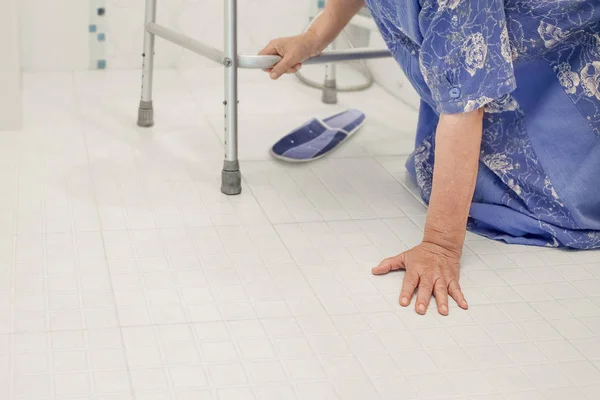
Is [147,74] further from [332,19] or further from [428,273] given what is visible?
[428,273]

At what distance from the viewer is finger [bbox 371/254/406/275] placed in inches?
50.3

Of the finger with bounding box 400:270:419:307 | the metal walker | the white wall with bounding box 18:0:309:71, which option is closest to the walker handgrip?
the metal walker

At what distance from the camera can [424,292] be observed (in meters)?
1.21

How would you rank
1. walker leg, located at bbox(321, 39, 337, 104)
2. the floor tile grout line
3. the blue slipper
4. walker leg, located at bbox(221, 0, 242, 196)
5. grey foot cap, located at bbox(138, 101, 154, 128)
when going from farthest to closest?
walker leg, located at bbox(321, 39, 337, 104) < grey foot cap, located at bbox(138, 101, 154, 128) < the blue slipper < walker leg, located at bbox(221, 0, 242, 196) < the floor tile grout line

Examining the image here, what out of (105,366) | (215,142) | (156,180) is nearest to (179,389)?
(105,366)

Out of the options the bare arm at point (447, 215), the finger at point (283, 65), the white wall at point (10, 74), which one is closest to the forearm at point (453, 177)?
the bare arm at point (447, 215)

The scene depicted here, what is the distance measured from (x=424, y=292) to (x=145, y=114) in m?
0.83

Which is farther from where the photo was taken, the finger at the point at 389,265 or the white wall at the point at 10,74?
the white wall at the point at 10,74

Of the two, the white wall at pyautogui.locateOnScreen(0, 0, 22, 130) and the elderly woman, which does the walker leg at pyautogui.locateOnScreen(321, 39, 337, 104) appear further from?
the white wall at pyautogui.locateOnScreen(0, 0, 22, 130)

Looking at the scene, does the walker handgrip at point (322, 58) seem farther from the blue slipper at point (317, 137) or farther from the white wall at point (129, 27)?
the white wall at point (129, 27)

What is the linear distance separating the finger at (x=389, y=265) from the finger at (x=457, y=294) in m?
0.08

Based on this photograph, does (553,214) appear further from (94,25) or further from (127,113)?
(94,25)

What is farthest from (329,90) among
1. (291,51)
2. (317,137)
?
(291,51)

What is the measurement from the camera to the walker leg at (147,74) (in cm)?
178
